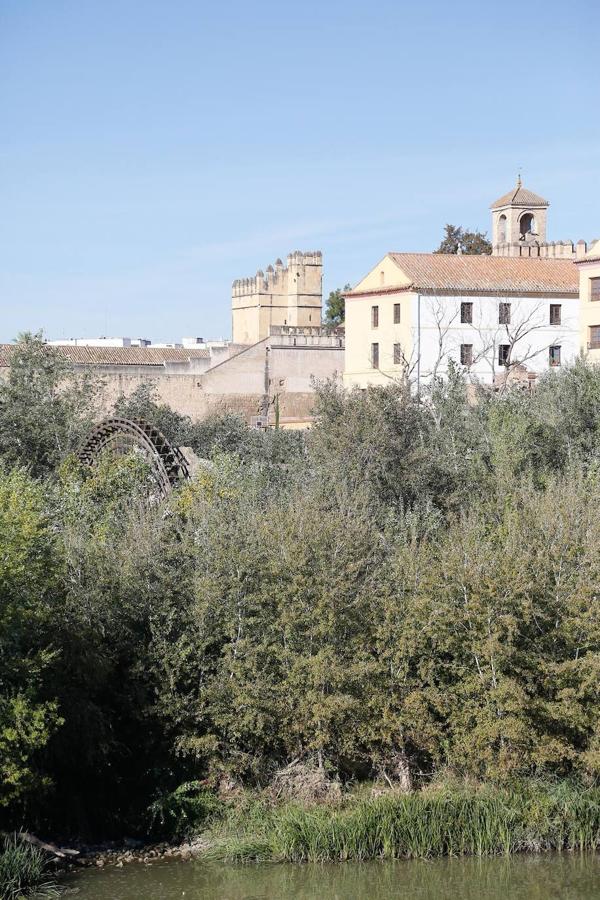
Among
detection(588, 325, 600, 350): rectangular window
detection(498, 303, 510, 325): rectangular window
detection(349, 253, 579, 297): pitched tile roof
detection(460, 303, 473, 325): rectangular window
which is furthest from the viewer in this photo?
detection(498, 303, 510, 325): rectangular window

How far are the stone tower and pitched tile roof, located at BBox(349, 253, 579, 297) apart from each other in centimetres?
3095

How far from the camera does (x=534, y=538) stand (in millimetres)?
20594

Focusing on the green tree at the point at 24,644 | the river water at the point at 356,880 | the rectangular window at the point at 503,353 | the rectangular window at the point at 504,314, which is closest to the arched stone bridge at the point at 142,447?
the green tree at the point at 24,644

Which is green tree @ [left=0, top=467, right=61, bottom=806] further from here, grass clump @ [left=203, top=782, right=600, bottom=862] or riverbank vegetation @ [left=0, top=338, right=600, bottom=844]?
grass clump @ [left=203, top=782, right=600, bottom=862]

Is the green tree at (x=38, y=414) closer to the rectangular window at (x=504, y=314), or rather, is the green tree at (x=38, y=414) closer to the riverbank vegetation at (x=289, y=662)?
the riverbank vegetation at (x=289, y=662)

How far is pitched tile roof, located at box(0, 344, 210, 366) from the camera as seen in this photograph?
54.3m

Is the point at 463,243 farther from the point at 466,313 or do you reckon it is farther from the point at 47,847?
the point at 47,847

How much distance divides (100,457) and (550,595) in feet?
40.0

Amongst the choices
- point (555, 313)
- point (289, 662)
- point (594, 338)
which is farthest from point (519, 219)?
point (289, 662)

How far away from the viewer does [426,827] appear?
18.0 m

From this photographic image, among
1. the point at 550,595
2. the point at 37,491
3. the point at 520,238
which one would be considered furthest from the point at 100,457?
the point at 520,238

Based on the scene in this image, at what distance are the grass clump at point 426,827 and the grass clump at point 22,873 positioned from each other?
238 centimetres

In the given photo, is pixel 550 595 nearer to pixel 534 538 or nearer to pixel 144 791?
pixel 534 538

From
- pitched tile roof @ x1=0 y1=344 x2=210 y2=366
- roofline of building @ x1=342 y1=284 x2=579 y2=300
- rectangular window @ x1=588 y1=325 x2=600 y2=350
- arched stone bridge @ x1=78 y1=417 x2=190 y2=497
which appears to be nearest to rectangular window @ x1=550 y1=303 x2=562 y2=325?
roofline of building @ x1=342 y1=284 x2=579 y2=300
